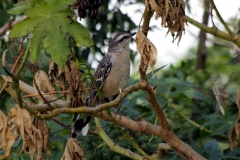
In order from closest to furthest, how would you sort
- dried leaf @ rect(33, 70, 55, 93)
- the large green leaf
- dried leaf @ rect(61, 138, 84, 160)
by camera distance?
the large green leaf → dried leaf @ rect(61, 138, 84, 160) → dried leaf @ rect(33, 70, 55, 93)

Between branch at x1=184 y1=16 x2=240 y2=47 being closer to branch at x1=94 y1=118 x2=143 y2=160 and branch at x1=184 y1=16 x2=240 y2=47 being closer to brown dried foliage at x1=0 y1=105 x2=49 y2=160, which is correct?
branch at x1=94 y1=118 x2=143 y2=160

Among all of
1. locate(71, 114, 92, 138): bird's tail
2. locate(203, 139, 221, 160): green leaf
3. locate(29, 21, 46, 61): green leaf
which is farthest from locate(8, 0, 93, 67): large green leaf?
locate(203, 139, 221, 160): green leaf

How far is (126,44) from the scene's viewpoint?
666 cm

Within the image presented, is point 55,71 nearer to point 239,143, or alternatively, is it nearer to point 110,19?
point 239,143

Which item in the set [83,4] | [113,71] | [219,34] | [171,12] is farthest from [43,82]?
[113,71]

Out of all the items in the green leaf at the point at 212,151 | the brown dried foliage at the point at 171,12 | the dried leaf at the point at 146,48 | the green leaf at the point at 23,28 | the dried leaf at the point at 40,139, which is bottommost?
the green leaf at the point at 212,151

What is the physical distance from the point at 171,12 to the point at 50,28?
734 mm

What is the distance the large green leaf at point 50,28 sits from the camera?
3.46m

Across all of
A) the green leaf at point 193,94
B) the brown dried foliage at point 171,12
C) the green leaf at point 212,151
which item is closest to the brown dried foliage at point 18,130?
the brown dried foliage at point 171,12

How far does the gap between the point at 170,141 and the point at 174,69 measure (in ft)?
11.2

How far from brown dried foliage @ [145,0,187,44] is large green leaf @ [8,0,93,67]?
1.44 ft

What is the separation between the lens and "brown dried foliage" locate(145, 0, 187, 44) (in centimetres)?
349

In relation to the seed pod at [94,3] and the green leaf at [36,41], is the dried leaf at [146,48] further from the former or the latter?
the seed pod at [94,3]

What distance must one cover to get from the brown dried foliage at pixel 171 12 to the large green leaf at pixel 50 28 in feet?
1.44
